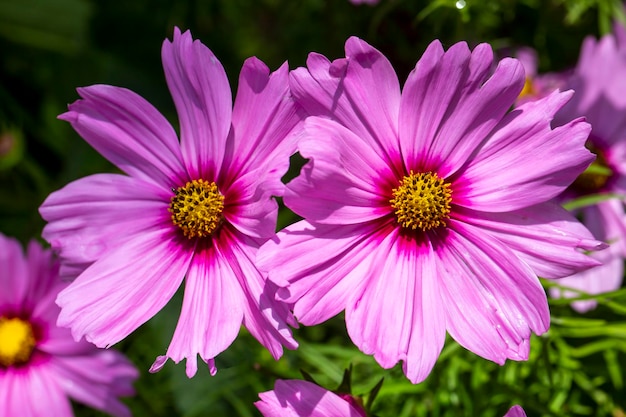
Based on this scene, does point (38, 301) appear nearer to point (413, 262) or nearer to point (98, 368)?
point (98, 368)

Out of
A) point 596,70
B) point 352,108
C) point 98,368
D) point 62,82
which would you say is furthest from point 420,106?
point 62,82

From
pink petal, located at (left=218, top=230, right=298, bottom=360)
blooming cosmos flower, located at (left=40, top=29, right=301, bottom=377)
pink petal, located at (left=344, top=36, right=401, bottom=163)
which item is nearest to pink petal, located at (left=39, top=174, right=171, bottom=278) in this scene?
blooming cosmos flower, located at (left=40, top=29, right=301, bottom=377)

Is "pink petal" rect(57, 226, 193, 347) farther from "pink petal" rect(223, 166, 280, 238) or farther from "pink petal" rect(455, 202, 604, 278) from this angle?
"pink petal" rect(455, 202, 604, 278)

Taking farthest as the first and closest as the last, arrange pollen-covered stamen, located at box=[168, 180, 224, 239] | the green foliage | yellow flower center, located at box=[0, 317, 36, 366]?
yellow flower center, located at box=[0, 317, 36, 366] → the green foliage → pollen-covered stamen, located at box=[168, 180, 224, 239]

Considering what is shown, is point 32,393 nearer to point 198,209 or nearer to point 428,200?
point 198,209

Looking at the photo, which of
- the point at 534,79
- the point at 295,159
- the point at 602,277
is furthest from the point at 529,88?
the point at 295,159

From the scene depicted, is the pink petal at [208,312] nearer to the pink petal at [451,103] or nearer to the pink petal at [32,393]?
the pink petal at [451,103]
